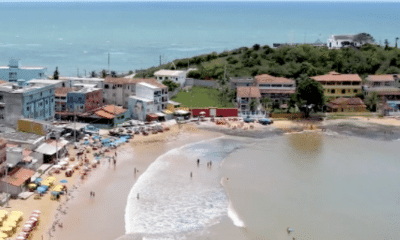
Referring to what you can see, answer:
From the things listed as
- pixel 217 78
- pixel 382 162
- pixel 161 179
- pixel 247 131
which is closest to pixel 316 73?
pixel 217 78

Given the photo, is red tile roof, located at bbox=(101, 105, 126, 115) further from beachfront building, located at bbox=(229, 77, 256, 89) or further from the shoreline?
beachfront building, located at bbox=(229, 77, 256, 89)

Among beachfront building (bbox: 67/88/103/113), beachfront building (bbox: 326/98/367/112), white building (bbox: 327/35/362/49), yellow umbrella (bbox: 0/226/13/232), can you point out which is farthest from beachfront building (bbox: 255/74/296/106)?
yellow umbrella (bbox: 0/226/13/232)

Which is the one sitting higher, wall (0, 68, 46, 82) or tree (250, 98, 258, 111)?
wall (0, 68, 46, 82)

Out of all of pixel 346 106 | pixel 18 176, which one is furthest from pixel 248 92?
pixel 18 176

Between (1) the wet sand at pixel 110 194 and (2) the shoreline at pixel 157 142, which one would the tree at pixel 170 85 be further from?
(1) the wet sand at pixel 110 194

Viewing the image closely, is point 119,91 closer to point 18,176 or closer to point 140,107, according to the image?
point 140,107

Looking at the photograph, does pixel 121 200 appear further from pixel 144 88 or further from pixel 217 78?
pixel 217 78
